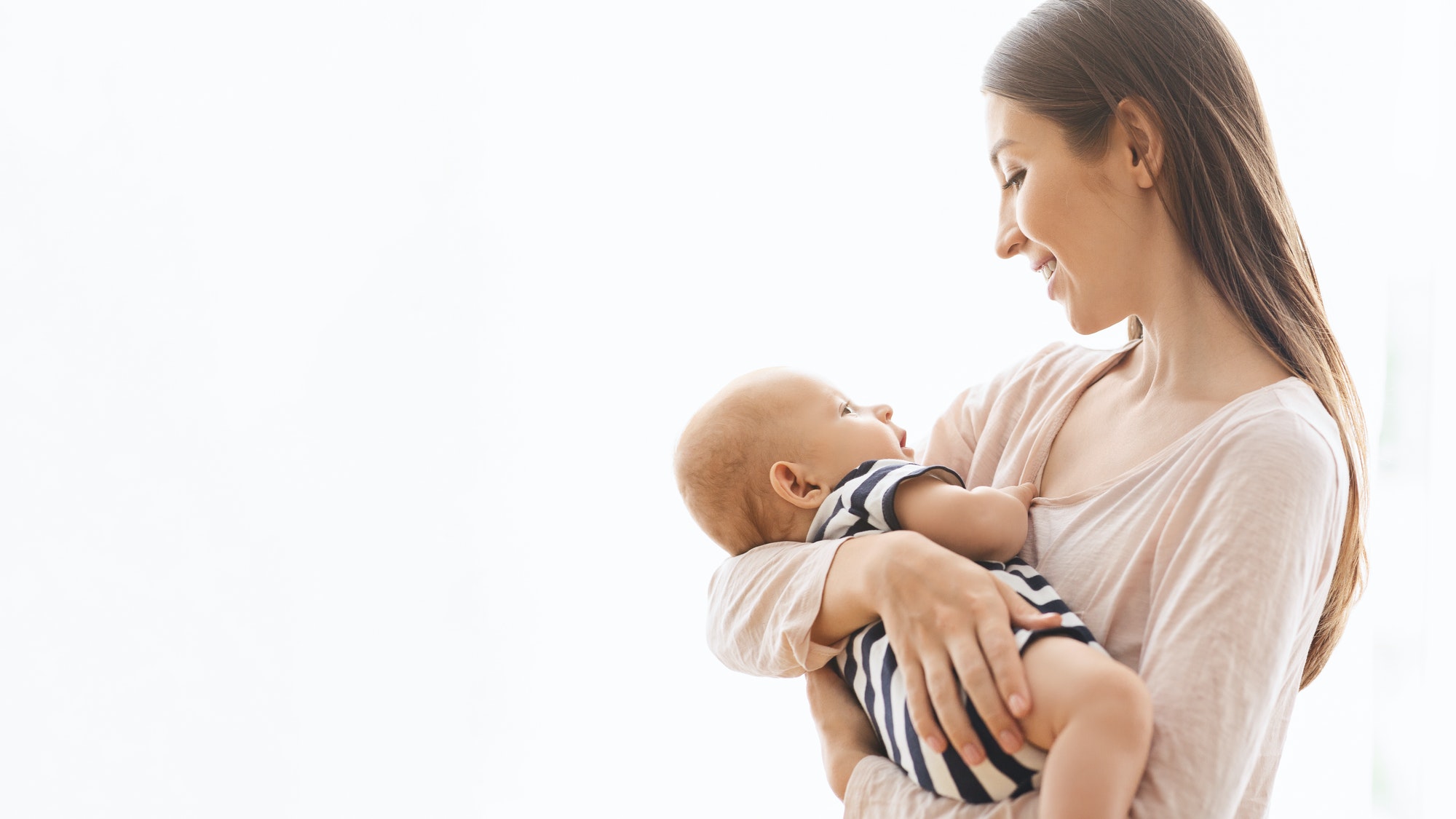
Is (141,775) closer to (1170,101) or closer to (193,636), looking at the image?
(193,636)

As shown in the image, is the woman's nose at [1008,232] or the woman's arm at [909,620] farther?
the woman's nose at [1008,232]

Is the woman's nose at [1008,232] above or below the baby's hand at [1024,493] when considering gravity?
above

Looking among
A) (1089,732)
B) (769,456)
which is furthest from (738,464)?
(1089,732)

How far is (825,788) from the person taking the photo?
7.38ft

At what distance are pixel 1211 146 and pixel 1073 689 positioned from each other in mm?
646

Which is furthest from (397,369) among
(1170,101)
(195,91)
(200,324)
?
(1170,101)

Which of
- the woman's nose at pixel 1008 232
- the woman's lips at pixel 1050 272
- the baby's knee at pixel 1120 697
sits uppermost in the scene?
the woman's nose at pixel 1008 232

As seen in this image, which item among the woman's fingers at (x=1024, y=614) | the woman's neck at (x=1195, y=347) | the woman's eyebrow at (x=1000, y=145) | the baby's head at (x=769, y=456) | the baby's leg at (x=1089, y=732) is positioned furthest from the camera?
the baby's head at (x=769, y=456)

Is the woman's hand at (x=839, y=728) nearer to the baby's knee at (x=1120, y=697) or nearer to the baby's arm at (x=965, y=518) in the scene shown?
the baby's arm at (x=965, y=518)

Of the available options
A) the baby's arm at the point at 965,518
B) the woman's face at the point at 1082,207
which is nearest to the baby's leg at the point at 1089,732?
the baby's arm at the point at 965,518

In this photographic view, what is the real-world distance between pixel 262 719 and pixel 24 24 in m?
1.22

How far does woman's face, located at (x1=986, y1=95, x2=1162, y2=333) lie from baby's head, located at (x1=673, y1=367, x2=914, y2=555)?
1.10 feet

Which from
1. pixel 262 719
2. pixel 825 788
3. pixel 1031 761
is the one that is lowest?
pixel 825 788

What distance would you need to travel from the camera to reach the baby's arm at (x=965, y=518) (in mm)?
1119
